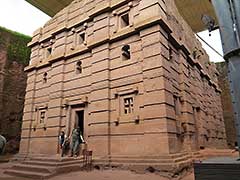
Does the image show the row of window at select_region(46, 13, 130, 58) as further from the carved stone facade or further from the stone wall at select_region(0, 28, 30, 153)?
the stone wall at select_region(0, 28, 30, 153)

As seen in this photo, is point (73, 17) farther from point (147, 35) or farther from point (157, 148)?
point (157, 148)

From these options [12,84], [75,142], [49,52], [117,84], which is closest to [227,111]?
[117,84]

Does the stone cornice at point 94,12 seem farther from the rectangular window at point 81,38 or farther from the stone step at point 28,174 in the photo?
the stone step at point 28,174

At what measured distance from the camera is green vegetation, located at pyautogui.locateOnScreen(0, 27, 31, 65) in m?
20.7

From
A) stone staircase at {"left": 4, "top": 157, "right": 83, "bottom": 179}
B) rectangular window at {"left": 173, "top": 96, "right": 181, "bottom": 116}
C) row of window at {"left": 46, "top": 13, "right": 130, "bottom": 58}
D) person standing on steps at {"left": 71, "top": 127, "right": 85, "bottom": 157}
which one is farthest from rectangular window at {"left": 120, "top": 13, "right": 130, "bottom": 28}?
stone staircase at {"left": 4, "top": 157, "right": 83, "bottom": 179}

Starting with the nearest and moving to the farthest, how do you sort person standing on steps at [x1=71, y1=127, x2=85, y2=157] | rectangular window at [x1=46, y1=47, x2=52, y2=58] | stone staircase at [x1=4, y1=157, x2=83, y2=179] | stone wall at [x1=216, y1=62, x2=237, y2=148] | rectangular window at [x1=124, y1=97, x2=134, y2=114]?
stone staircase at [x1=4, y1=157, x2=83, y2=179], rectangular window at [x1=124, y1=97, x2=134, y2=114], person standing on steps at [x1=71, y1=127, x2=85, y2=157], rectangular window at [x1=46, y1=47, x2=52, y2=58], stone wall at [x1=216, y1=62, x2=237, y2=148]

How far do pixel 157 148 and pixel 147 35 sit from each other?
5497mm

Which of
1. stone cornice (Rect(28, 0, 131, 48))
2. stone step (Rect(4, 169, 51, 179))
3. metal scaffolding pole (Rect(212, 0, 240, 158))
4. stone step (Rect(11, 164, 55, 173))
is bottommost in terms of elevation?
stone step (Rect(4, 169, 51, 179))

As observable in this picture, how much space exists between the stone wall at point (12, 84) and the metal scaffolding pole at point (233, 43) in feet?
65.3

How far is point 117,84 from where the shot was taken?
11352 millimetres

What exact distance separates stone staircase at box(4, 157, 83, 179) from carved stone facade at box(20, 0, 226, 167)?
145cm

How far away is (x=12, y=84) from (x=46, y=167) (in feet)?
45.5

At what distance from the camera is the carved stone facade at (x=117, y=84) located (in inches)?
388

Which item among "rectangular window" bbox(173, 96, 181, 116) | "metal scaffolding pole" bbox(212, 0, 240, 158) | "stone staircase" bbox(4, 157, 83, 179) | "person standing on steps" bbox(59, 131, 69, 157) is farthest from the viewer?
"person standing on steps" bbox(59, 131, 69, 157)
